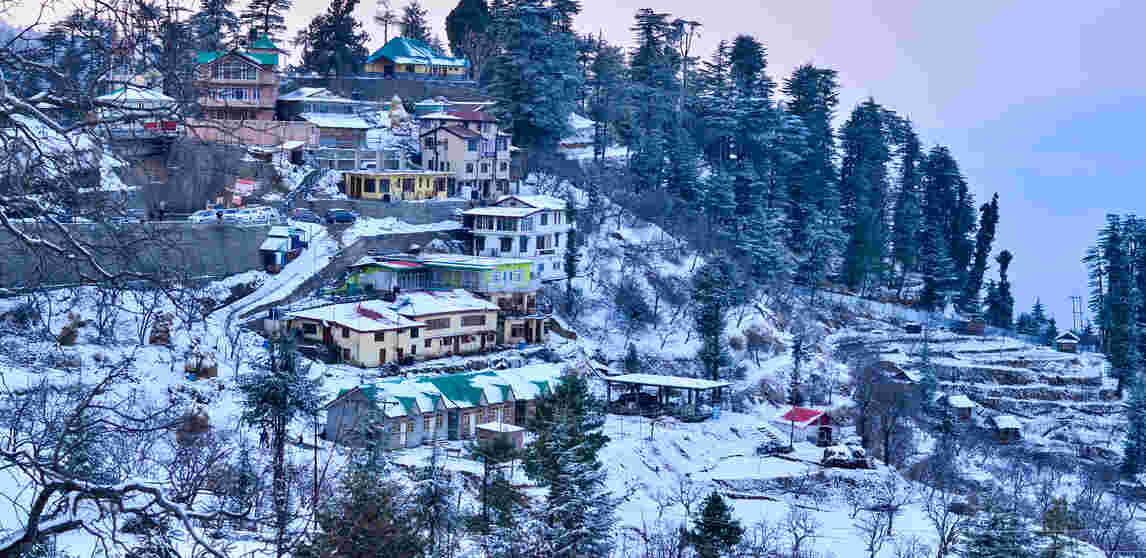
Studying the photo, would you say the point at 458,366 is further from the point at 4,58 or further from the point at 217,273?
the point at 4,58

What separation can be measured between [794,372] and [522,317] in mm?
11070

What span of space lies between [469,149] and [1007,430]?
85.7ft

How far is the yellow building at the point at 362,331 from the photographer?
3756cm

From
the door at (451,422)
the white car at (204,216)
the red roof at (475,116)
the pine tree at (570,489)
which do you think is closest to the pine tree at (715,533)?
the pine tree at (570,489)

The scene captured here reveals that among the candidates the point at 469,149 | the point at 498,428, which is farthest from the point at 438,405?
A: the point at 469,149

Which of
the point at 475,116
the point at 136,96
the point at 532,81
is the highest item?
the point at 532,81

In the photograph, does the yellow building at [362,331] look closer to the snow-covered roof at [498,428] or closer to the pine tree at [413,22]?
the snow-covered roof at [498,428]

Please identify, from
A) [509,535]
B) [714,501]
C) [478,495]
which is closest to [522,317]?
[478,495]

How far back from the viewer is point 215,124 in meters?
6.02

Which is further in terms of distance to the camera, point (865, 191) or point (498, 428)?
point (865, 191)

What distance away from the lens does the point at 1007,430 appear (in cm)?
4584

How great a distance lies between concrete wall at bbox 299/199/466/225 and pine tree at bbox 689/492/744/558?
2474 centimetres

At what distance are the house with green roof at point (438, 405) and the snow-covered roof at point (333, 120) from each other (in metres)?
17.0

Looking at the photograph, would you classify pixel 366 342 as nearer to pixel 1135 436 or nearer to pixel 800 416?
pixel 800 416
